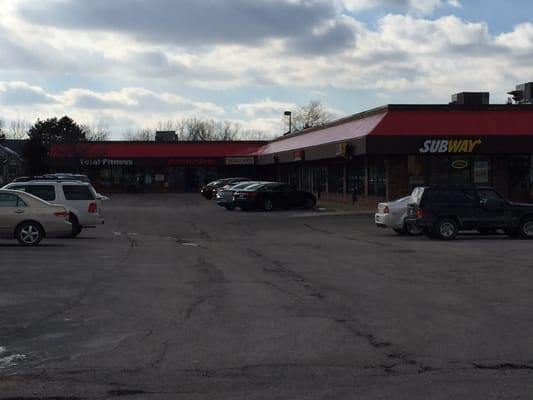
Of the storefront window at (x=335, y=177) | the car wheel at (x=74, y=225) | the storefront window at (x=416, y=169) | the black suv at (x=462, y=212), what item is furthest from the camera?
the storefront window at (x=335, y=177)

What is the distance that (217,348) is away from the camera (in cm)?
811

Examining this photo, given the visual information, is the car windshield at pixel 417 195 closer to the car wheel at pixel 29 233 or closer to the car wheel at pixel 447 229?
the car wheel at pixel 447 229

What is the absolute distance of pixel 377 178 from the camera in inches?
1624

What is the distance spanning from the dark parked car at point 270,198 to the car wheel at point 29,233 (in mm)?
20522

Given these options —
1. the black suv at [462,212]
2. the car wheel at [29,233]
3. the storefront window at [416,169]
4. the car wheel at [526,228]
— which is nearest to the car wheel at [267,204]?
the storefront window at [416,169]

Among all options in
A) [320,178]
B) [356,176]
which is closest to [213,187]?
[320,178]

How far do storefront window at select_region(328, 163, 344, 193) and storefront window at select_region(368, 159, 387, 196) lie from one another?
574 centimetres

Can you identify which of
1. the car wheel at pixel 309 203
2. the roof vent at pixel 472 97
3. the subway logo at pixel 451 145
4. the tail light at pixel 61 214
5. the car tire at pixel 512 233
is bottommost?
the car tire at pixel 512 233

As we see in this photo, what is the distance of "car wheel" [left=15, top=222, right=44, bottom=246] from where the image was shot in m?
20.4

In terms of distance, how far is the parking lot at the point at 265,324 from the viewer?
673 centimetres

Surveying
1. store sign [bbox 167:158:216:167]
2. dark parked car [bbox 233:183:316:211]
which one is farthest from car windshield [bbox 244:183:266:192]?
store sign [bbox 167:158:216:167]

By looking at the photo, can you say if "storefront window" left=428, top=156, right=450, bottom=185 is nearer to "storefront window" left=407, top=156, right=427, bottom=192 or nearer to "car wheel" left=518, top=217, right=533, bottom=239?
"storefront window" left=407, top=156, right=427, bottom=192

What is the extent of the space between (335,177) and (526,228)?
1044 inches

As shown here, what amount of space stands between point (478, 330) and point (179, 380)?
4.04 m
